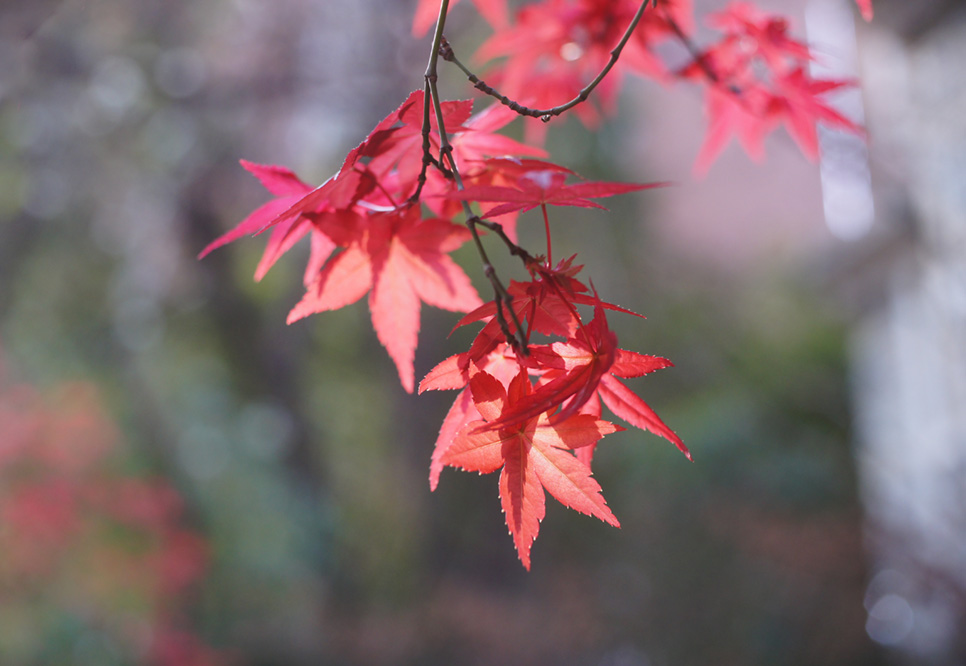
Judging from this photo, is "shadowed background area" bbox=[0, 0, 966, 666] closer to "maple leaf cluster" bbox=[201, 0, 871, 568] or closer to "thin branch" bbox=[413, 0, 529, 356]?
"maple leaf cluster" bbox=[201, 0, 871, 568]

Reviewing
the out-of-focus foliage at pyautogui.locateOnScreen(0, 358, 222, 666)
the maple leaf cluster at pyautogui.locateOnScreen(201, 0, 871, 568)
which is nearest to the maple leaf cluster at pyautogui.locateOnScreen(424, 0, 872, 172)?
the maple leaf cluster at pyautogui.locateOnScreen(201, 0, 871, 568)

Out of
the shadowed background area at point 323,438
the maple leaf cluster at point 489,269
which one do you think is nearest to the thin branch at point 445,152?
the maple leaf cluster at point 489,269

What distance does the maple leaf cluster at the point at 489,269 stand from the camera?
0.36 meters

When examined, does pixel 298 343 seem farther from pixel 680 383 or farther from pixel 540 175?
pixel 540 175

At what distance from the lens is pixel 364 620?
2.33 meters

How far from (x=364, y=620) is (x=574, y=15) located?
2.18 m

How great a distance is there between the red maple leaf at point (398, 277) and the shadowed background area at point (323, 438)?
1.60 meters

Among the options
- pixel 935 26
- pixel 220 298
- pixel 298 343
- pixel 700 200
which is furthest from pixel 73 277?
pixel 700 200

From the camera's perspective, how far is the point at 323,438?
2.94m

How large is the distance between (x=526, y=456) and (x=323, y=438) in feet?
8.88

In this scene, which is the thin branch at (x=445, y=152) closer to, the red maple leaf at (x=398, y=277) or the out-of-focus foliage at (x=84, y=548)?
the red maple leaf at (x=398, y=277)

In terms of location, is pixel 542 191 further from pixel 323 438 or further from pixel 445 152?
pixel 323 438

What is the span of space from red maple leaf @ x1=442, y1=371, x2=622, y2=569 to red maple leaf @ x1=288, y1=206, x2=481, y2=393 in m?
0.11

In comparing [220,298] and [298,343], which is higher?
[220,298]
